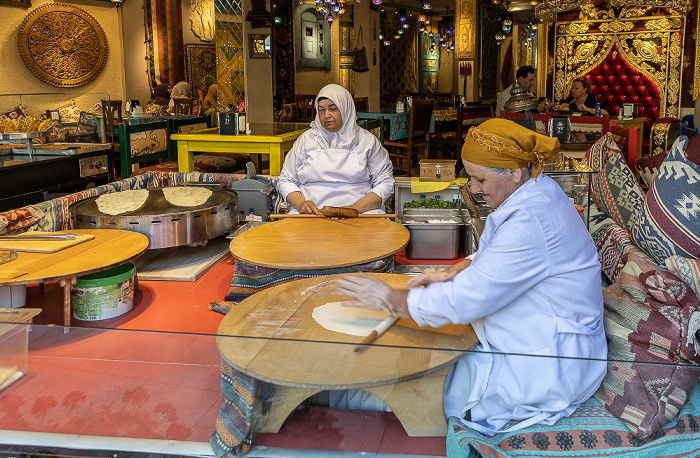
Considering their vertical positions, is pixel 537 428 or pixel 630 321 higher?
pixel 630 321

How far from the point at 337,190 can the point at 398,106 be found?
634 cm

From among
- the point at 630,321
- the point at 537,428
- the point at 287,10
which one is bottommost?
the point at 537,428

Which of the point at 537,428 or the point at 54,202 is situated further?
the point at 54,202

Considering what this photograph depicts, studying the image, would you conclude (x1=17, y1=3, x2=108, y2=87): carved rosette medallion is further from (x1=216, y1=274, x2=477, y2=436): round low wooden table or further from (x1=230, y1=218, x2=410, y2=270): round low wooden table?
(x1=216, y1=274, x2=477, y2=436): round low wooden table

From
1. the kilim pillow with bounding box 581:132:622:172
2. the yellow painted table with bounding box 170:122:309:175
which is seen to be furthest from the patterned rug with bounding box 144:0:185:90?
the kilim pillow with bounding box 581:132:622:172

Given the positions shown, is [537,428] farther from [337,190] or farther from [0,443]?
[337,190]

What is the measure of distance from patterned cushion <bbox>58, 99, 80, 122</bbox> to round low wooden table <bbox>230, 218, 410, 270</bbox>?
3.01 meters

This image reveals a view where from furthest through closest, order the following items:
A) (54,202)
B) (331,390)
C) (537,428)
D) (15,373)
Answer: (54,202), (537,428), (15,373), (331,390)

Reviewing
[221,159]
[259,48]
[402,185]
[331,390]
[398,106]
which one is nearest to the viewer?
[331,390]

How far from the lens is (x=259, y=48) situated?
370 inches

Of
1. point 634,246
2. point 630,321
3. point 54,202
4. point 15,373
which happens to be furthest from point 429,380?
point 54,202

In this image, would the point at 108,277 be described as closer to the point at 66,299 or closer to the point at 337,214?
the point at 66,299

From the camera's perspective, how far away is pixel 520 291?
1.73 m

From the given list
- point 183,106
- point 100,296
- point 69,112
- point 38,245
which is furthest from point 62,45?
point 100,296
